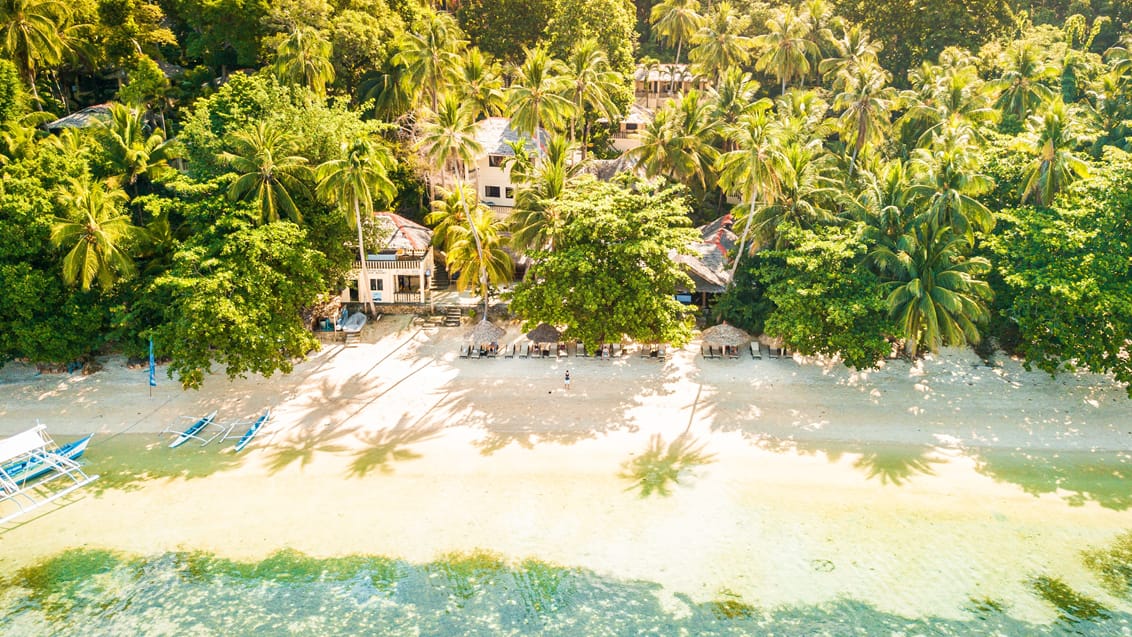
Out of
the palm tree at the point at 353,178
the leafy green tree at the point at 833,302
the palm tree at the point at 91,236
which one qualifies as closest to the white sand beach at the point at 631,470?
the leafy green tree at the point at 833,302

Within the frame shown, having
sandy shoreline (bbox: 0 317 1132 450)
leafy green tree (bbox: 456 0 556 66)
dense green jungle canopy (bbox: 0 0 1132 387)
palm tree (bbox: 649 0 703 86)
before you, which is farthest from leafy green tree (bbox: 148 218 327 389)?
palm tree (bbox: 649 0 703 86)

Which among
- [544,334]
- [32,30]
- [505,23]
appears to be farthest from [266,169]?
[505,23]

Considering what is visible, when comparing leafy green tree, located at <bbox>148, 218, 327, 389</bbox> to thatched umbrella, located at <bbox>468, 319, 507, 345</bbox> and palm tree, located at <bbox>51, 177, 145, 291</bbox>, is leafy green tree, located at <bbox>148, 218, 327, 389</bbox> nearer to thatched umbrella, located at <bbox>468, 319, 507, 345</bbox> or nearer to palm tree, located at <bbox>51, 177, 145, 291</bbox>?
palm tree, located at <bbox>51, 177, 145, 291</bbox>

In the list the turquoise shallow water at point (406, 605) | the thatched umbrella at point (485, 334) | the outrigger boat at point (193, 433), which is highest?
the thatched umbrella at point (485, 334)

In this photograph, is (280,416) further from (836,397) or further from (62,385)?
(836,397)

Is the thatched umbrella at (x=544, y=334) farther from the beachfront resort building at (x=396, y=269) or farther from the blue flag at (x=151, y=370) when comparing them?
the blue flag at (x=151, y=370)

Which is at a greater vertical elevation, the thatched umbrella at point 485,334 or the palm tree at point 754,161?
the palm tree at point 754,161
